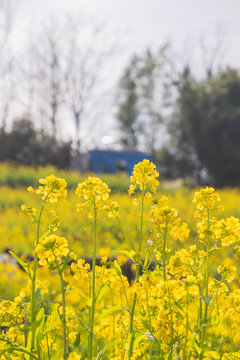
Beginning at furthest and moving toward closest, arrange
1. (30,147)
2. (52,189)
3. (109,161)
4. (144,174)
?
(109,161) < (30,147) < (144,174) < (52,189)

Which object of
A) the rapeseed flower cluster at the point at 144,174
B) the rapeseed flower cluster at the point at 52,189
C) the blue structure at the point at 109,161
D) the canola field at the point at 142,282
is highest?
the blue structure at the point at 109,161

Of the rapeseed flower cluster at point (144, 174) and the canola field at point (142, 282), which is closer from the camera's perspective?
the canola field at point (142, 282)

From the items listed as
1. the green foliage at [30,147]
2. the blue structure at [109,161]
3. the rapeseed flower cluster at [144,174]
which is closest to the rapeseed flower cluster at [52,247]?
the rapeseed flower cluster at [144,174]

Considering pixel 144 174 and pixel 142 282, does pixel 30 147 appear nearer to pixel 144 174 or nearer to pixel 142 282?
pixel 144 174

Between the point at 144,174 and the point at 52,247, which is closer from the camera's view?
the point at 52,247

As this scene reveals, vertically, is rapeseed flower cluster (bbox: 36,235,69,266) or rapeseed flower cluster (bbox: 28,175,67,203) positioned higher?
rapeseed flower cluster (bbox: 28,175,67,203)

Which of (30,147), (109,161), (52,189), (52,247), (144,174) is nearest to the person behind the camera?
(52,247)

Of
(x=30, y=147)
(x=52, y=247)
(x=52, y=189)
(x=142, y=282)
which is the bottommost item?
(x=142, y=282)

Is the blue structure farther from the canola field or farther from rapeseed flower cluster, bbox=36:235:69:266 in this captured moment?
rapeseed flower cluster, bbox=36:235:69:266

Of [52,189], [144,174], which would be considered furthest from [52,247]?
[144,174]

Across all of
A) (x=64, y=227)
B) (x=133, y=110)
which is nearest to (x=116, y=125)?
(x=133, y=110)

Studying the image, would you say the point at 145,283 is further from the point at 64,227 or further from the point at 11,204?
the point at 11,204

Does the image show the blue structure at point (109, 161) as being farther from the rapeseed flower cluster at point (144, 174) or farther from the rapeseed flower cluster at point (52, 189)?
the rapeseed flower cluster at point (52, 189)

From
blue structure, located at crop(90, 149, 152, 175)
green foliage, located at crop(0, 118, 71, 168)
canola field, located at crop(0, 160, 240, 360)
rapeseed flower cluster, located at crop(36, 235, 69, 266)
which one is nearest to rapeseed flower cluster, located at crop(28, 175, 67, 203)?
canola field, located at crop(0, 160, 240, 360)
